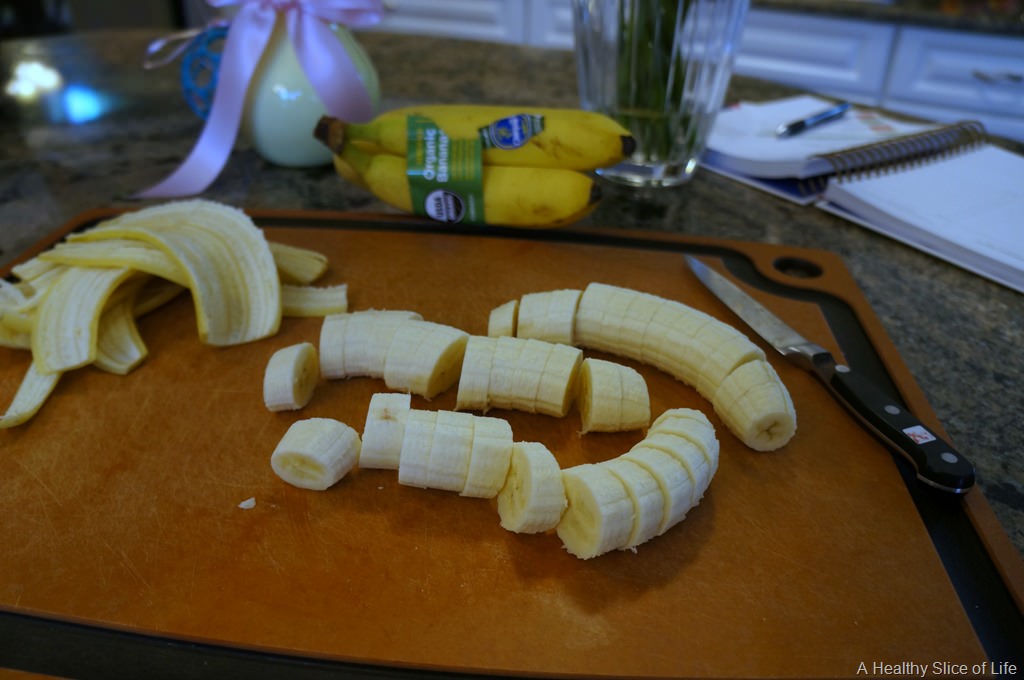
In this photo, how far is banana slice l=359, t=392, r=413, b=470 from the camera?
3.36 ft

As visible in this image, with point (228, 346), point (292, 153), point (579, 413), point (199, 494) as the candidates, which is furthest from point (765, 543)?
point (292, 153)

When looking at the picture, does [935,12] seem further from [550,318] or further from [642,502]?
[642,502]

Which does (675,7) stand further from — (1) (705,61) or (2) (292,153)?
(2) (292,153)

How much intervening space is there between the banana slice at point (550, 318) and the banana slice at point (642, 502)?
0.37 metres

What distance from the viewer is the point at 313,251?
1.54m

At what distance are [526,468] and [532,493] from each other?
4cm

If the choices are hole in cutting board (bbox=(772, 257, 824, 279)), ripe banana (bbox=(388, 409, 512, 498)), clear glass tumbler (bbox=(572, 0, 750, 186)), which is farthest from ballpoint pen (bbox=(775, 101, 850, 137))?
ripe banana (bbox=(388, 409, 512, 498))

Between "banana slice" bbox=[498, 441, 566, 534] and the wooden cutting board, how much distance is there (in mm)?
29

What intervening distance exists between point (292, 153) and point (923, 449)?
163 centimetres

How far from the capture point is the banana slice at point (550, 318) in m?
1.26

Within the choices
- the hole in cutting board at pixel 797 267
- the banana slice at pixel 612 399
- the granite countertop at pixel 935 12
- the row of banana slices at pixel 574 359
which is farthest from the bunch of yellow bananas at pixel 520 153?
the granite countertop at pixel 935 12

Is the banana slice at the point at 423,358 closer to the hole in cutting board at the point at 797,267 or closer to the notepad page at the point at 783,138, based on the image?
the hole in cutting board at the point at 797,267

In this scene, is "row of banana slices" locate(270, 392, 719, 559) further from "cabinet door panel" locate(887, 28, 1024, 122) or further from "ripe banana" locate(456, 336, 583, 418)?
"cabinet door panel" locate(887, 28, 1024, 122)

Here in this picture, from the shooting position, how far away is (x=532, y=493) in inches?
A: 35.9
